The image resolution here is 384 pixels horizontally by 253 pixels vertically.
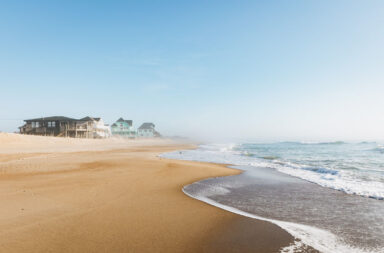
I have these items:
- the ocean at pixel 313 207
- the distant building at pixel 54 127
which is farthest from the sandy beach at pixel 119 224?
the distant building at pixel 54 127

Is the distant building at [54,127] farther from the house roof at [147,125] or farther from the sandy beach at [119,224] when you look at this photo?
the sandy beach at [119,224]

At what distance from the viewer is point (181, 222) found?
15.7 ft

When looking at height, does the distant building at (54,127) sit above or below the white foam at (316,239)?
above

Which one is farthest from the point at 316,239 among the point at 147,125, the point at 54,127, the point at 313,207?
the point at 147,125

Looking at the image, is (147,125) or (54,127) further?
(147,125)

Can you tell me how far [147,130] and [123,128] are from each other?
1955 centimetres

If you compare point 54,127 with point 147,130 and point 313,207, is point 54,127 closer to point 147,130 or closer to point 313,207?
point 147,130

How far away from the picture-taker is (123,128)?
329 feet

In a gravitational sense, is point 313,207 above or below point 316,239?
below

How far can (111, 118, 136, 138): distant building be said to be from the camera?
9881cm

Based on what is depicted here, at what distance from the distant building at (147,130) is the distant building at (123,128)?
13189 mm

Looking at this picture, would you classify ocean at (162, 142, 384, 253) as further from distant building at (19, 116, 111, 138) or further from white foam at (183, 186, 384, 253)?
distant building at (19, 116, 111, 138)

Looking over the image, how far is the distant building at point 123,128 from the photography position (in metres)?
98.8

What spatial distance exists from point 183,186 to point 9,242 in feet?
19.2
